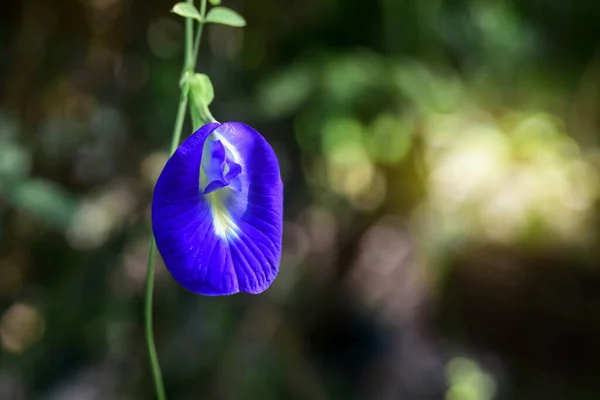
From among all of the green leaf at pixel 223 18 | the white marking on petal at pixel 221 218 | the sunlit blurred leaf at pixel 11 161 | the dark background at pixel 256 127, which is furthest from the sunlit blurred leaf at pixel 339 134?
the white marking on petal at pixel 221 218

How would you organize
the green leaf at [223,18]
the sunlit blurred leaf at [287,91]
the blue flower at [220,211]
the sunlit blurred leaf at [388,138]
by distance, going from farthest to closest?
the sunlit blurred leaf at [388,138]
the sunlit blurred leaf at [287,91]
the green leaf at [223,18]
the blue flower at [220,211]

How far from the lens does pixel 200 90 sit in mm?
435

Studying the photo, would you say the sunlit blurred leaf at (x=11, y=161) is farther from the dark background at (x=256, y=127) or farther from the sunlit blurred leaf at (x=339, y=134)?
the sunlit blurred leaf at (x=339, y=134)

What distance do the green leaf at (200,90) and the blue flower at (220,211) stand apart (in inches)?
1.5

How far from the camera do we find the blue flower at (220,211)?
365 millimetres

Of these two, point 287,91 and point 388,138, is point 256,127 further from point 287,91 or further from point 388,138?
point 388,138

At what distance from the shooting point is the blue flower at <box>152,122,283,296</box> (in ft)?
1.20

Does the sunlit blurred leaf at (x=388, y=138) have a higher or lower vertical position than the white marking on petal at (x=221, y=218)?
higher

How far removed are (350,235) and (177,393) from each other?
0.59 meters

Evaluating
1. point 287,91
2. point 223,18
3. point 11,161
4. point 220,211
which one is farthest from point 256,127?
point 220,211

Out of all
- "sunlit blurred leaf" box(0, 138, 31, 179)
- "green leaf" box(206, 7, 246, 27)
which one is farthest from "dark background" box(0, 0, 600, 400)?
"green leaf" box(206, 7, 246, 27)

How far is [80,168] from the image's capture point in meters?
1.26

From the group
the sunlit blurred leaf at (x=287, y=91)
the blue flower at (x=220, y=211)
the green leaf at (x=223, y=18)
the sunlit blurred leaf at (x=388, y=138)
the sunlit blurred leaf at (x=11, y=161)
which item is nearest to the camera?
the blue flower at (x=220, y=211)

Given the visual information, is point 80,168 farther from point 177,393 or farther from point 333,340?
point 333,340
